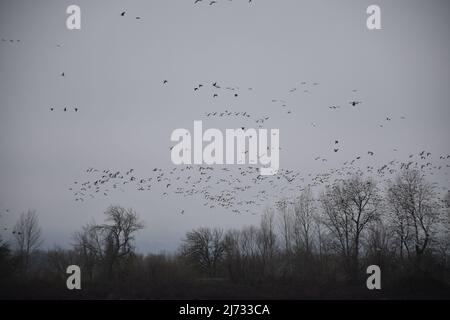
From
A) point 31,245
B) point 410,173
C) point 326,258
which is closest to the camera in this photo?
point 410,173

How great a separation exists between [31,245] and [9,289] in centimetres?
1939

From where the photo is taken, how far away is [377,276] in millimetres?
37250

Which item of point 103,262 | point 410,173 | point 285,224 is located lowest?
point 103,262

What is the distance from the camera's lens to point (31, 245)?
51000 mm

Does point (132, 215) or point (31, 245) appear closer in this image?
point (132, 215)

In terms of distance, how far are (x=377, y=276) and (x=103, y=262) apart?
2769 centimetres

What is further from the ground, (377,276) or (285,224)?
(285,224)
